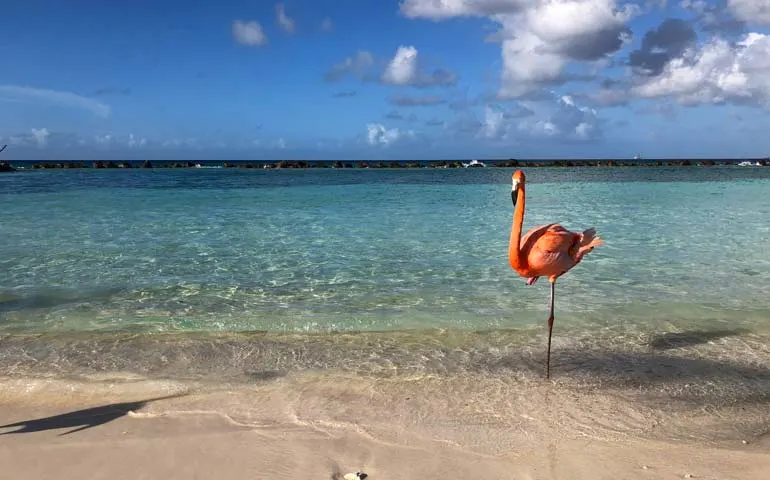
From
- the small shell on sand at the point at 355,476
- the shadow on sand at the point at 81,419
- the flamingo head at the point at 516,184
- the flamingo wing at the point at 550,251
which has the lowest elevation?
the shadow on sand at the point at 81,419

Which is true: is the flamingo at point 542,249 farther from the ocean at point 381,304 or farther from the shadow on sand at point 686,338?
the shadow on sand at point 686,338

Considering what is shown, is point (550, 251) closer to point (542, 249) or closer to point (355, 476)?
point (542, 249)

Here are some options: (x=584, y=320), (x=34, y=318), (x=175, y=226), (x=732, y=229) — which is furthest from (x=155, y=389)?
(x=732, y=229)

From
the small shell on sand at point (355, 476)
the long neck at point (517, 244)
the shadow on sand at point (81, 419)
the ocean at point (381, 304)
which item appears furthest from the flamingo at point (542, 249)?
the shadow on sand at point (81, 419)

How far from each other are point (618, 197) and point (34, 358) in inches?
1022

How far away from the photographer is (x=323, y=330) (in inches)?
284

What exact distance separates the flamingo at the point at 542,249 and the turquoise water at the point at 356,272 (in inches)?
65.0

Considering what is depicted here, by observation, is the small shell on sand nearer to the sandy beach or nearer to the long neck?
the sandy beach

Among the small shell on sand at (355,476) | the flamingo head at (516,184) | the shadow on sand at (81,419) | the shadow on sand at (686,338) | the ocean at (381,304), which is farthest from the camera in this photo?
the shadow on sand at (686,338)

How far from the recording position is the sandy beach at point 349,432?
3881mm

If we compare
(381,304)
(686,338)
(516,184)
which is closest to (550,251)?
(516,184)

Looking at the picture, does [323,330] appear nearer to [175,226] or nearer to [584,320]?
[584,320]

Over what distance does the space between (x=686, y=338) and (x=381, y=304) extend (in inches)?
156

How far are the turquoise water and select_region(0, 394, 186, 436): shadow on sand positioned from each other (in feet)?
7.75
